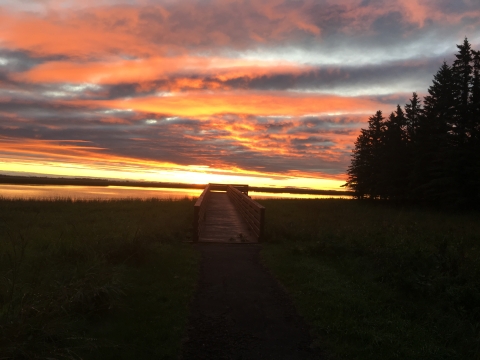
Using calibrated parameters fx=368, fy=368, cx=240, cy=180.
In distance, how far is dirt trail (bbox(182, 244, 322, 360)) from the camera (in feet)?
15.5

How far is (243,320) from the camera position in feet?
18.9

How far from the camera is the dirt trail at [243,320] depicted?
4.74 m

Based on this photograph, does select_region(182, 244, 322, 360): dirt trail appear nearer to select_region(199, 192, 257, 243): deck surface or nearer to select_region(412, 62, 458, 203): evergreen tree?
select_region(199, 192, 257, 243): deck surface

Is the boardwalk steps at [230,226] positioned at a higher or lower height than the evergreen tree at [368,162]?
lower

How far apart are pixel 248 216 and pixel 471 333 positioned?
37.0ft

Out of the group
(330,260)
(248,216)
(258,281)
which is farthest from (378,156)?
(258,281)

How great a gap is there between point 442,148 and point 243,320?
2881 centimetres

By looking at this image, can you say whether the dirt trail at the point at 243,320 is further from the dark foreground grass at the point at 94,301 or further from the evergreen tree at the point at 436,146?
the evergreen tree at the point at 436,146

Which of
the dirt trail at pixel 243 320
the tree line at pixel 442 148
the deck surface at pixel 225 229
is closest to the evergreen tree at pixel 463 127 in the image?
the tree line at pixel 442 148

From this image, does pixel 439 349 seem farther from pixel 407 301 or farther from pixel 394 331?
pixel 407 301

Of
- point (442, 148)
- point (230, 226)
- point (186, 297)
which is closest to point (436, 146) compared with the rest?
point (442, 148)

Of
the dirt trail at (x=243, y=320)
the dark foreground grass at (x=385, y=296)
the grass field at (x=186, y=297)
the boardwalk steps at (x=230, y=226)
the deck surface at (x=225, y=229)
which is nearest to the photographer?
the grass field at (x=186, y=297)

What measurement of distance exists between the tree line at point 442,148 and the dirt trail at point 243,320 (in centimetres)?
2579

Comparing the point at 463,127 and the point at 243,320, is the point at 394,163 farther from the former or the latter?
the point at 243,320
